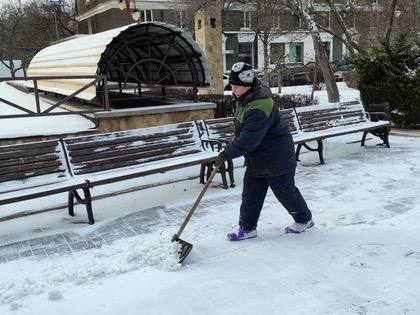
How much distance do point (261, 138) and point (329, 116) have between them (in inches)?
178

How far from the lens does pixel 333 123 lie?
27.8 feet

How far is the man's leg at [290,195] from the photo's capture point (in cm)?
454

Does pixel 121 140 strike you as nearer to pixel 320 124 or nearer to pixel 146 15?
pixel 320 124

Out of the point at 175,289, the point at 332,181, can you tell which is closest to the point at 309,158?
the point at 332,181

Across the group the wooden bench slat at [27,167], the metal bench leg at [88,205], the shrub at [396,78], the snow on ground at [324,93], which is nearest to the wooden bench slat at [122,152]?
the wooden bench slat at [27,167]

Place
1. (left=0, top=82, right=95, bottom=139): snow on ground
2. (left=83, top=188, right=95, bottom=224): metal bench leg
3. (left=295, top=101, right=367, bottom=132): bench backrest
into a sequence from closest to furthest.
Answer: (left=83, top=188, right=95, bottom=224): metal bench leg → (left=0, top=82, right=95, bottom=139): snow on ground → (left=295, top=101, right=367, bottom=132): bench backrest

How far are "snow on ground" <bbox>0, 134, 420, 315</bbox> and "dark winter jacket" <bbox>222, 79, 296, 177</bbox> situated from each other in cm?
71

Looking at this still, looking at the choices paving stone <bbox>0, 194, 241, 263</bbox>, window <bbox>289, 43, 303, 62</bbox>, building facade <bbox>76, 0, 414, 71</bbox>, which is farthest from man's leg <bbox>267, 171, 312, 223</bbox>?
window <bbox>289, 43, 303, 62</bbox>

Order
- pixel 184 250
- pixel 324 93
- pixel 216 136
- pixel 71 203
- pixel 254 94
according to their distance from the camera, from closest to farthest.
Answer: pixel 184 250
pixel 254 94
pixel 71 203
pixel 216 136
pixel 324 93

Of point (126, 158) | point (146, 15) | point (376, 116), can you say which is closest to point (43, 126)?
point (126, 158)

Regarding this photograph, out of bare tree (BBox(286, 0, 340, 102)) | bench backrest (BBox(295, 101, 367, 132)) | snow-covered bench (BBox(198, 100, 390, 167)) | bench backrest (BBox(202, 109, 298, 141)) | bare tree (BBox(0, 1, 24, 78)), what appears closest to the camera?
bench backrest (BBox(202, 109, 298, 141))

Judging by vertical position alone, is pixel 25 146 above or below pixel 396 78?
below

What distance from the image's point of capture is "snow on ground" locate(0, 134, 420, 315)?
354cm

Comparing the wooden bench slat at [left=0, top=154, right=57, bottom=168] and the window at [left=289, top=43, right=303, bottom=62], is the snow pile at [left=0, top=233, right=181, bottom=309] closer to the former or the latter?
the wooden bench slat at [left=0, top=154, right=57, bottom=168]
